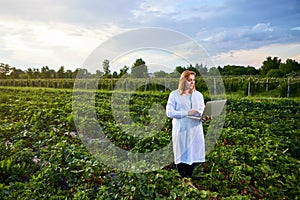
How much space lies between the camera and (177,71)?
13.7 feet

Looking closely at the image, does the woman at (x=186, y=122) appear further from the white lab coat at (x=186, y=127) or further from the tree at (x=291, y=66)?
the tree at (x=291, y=66)

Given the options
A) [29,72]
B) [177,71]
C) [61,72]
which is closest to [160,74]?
[177,71]

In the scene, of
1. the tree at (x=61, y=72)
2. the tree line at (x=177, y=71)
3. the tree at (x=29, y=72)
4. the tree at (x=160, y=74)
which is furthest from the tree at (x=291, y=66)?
the tree at (x=29, y=72)

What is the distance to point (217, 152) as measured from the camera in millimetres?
5125

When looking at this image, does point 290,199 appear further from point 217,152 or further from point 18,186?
point 18,186

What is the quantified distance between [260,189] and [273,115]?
6128mm

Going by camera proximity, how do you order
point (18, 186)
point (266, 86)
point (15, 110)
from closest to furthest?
point (18, 186), point (15, 110), point (266, 86)

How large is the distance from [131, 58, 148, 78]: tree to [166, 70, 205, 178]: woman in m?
0.66

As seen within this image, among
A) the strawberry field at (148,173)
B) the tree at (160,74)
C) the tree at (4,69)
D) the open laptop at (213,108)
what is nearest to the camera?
the open laptop at (213,108)

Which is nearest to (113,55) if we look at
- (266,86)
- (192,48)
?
(192,48)

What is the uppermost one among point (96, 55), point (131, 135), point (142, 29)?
point (142, 29)

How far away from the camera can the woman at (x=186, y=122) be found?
378cm

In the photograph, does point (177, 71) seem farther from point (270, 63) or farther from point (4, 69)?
point (4, 69)

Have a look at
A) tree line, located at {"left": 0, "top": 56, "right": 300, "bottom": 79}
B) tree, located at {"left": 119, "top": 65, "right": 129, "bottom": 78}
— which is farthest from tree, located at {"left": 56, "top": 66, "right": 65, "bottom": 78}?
tree, located at {"left": 119, "top": 65, "right": 129, "bottom": 78}
